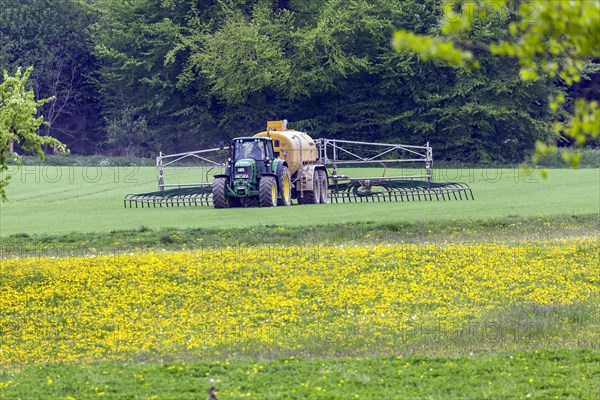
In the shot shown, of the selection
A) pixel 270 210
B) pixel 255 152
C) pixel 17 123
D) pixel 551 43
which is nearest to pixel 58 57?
pixel 255 152

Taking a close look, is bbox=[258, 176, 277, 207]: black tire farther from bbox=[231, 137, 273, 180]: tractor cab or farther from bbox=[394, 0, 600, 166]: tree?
bbox=[394, 0, 600, 166]: tree

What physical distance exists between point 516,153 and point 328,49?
11383 millimetres

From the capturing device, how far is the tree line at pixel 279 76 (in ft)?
180

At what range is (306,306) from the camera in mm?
14570

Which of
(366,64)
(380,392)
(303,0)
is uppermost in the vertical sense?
(303,0)


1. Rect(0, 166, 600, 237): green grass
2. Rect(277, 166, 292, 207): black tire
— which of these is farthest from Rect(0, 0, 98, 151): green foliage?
Rect(277, 166, 292, 207): black tire

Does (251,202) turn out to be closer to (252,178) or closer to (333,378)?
(252,178)

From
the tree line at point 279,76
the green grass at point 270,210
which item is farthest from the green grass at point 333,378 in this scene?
the tree line at point 279,76

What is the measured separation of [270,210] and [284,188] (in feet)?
7.17

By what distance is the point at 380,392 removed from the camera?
9.41 m

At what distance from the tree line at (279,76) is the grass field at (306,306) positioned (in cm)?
2880

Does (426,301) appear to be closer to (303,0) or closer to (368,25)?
(368,25)

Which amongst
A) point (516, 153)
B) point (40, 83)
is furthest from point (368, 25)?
point (40, 83)

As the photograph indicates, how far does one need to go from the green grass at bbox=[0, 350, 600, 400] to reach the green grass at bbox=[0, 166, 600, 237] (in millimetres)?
12936
